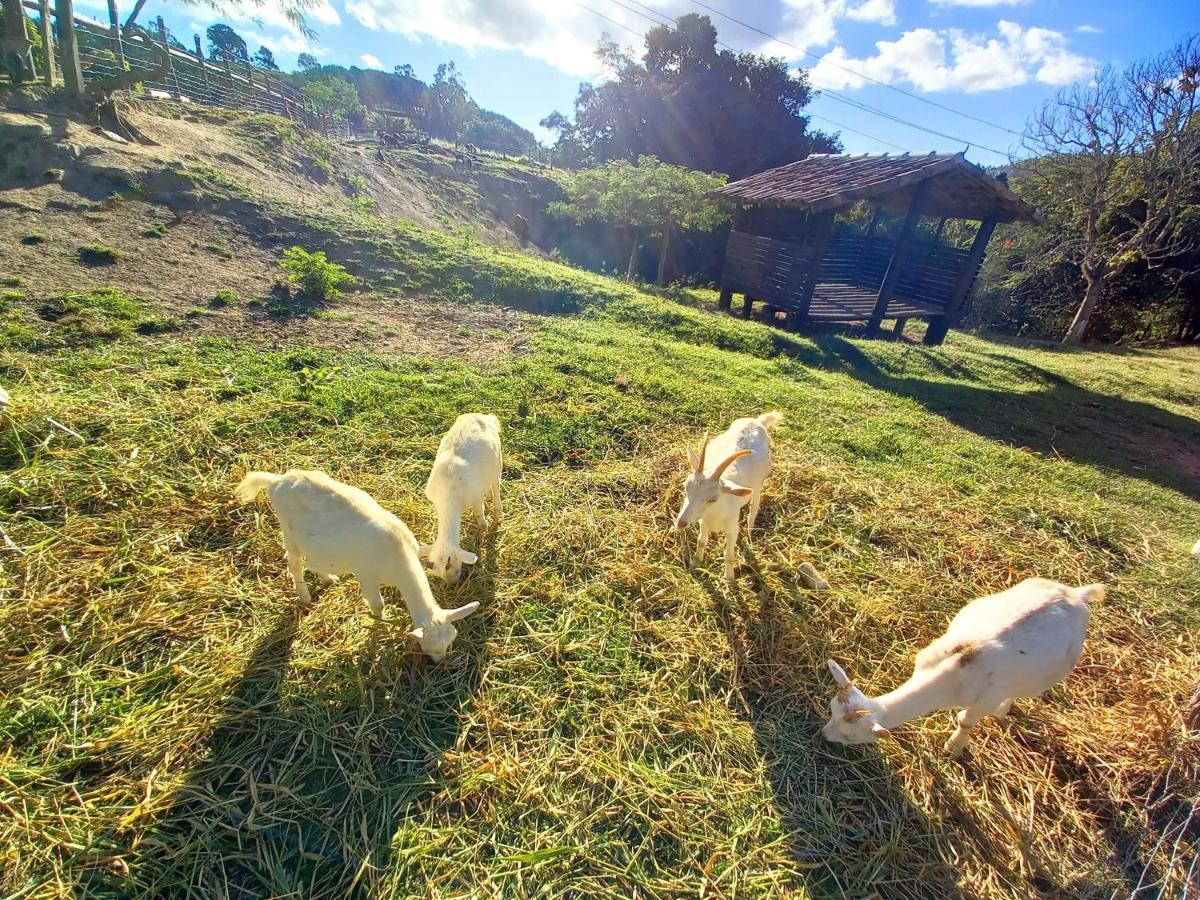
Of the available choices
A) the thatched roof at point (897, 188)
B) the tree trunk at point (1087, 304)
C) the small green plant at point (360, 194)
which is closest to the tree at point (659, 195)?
the thatched roof at point (897, 188)

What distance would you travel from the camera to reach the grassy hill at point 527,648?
257cm

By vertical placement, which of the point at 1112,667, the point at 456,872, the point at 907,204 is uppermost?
the point at 907,204

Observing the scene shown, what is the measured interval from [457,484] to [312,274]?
7104 millimetres

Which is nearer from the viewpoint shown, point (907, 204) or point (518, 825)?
point (518, 825)

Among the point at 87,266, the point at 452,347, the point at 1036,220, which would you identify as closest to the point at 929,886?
the point at 452,347

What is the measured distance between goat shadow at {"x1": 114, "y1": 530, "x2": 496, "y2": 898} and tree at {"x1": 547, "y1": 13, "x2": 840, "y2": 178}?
3917 centimetres

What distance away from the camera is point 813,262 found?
1384 cm

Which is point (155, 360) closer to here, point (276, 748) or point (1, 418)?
point (1, 418)

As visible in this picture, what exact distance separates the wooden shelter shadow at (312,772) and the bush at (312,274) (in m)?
7.22

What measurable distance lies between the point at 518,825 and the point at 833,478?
186 inches

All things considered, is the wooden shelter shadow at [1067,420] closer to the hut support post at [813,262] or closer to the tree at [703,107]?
the hut support post at [813,262]

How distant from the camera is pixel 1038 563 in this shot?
491 centimetres

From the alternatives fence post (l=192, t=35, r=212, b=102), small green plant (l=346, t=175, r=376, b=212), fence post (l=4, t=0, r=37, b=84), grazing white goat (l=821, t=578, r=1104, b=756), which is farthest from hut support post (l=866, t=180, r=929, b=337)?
fence post (l=192, t=35, r=212, b=102)

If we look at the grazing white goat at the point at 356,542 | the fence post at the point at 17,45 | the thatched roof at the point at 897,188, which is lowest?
the grazing white goat at the point at 356,542
